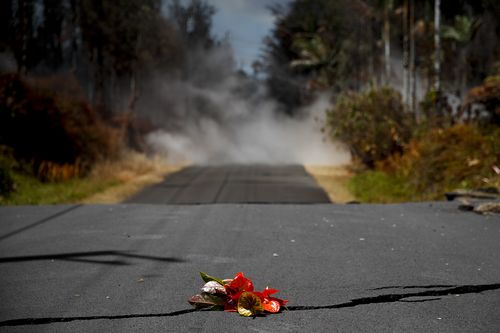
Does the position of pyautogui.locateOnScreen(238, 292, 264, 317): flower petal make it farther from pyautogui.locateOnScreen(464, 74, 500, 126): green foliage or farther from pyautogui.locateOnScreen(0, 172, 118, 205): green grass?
pyautogui.locateOnScreen(464, 74, 500, 126): green foliage

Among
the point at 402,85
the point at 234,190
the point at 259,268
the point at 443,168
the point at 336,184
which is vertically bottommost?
the point at 336,184

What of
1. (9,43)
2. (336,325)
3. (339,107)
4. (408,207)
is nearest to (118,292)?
(336,325)

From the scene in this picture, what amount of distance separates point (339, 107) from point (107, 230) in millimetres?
19332

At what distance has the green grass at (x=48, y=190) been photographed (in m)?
15.6

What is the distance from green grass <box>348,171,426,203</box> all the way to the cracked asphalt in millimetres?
5197

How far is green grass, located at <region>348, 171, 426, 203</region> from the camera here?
650 inches

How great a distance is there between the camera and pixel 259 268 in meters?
6.62

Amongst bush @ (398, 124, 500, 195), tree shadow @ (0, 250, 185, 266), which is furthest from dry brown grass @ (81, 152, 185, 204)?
tree shadow @ (0, 250, 185, 266)

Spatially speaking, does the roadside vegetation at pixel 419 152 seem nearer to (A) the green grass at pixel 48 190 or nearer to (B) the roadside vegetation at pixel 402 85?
(B) the roadside vegetation at pixel 402 85

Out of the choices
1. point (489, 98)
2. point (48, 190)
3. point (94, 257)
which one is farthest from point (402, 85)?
point (94, 257)

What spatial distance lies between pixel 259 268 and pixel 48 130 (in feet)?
54.1

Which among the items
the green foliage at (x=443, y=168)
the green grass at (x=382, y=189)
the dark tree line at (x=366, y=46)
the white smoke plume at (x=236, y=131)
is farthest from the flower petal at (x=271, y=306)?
the white smoke plume at (x=236, y=131)

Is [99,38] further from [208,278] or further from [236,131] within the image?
[208,278]

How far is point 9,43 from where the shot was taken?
33781 mm
